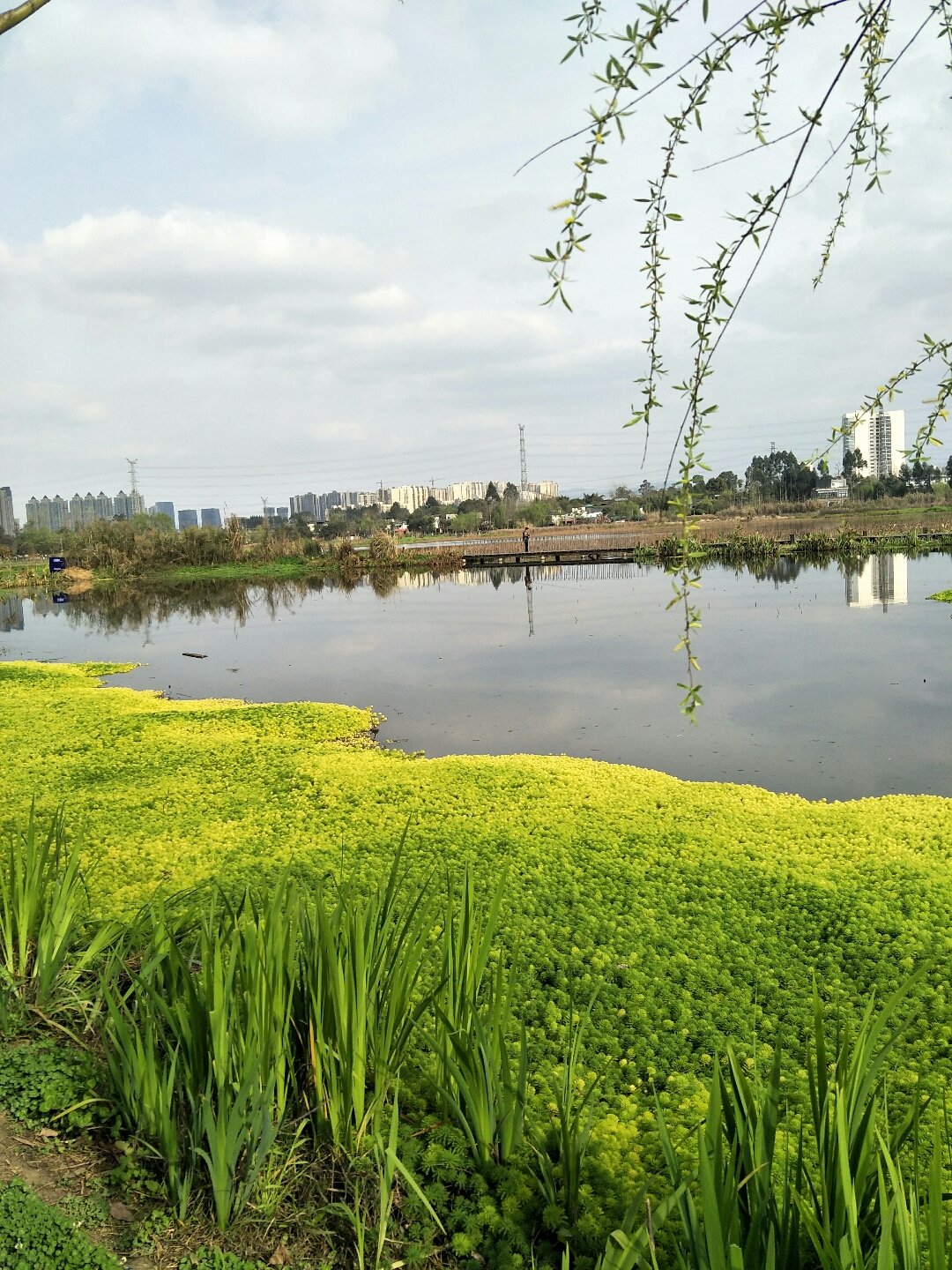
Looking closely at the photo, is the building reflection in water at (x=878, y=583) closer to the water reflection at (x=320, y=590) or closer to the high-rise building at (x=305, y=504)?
the water reflection at (x=320, y=590)

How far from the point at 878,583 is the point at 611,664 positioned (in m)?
10.6

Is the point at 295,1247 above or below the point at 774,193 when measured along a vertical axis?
below

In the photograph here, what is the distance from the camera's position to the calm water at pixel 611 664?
26.4 ft

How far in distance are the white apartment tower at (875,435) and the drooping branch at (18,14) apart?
61.7 inches

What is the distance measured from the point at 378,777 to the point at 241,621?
13792 millimetres

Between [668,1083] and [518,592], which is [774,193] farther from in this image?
[518,592]

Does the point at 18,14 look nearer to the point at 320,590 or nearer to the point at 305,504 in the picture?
the point at 320,590

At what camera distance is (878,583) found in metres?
20.1

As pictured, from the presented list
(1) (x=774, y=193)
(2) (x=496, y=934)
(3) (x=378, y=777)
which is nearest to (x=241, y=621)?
(3) (x=378, y=777)

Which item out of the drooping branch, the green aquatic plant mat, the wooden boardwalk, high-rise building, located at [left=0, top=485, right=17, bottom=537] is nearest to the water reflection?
the wooden boardwalk

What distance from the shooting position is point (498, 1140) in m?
2.52

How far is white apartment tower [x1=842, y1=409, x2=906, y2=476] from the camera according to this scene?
1.62m

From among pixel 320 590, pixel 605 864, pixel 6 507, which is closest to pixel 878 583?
pixel 320 590

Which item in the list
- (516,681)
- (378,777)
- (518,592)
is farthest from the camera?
Result: (518,592)
